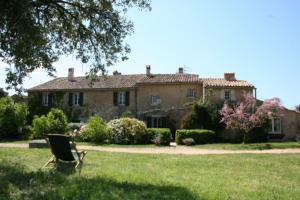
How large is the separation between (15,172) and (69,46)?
214 inches

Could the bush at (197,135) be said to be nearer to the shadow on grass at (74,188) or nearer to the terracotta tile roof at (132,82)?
the terracotta tile roof at (132,82)

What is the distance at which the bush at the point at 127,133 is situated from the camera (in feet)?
109

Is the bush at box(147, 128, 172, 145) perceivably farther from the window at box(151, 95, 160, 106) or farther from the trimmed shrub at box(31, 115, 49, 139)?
the window at box(151, 95, 160, 106)

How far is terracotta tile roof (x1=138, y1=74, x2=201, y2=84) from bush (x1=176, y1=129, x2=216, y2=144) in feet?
27.0

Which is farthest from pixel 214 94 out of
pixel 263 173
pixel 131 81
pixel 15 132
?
pixel 263 173

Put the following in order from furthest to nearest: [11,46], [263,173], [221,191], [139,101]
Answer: [139,101] < [263,173] < [11,46] < [221,191]

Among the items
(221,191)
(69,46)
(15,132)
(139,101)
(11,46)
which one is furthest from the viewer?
(139,101)

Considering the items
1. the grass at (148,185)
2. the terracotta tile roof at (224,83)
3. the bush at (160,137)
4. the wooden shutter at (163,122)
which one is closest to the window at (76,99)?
the wooden shutter at (163,122)

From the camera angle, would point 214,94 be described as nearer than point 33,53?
No

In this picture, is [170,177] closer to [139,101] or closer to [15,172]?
[15,172]

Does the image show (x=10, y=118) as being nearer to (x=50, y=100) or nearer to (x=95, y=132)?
(x=95, y=132)

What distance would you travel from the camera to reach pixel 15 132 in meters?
38.5

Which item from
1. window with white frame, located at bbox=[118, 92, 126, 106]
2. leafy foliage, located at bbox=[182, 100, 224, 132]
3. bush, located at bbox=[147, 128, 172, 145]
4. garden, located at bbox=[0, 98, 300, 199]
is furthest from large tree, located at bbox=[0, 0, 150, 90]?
window with white frame, located at bbox=[118, 92, 126, 106]

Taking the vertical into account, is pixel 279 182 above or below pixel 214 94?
below
